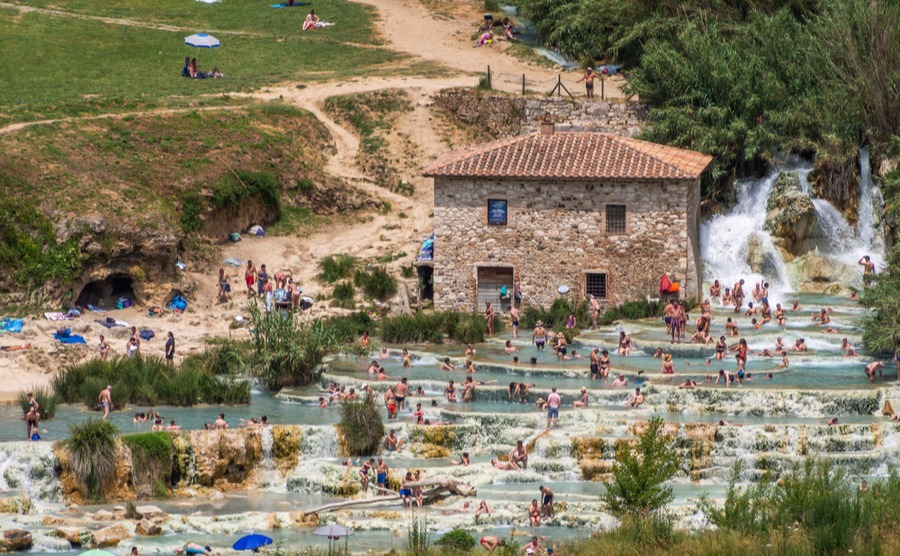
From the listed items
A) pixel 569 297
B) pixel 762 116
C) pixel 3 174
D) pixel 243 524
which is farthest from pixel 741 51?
pixel 243 524

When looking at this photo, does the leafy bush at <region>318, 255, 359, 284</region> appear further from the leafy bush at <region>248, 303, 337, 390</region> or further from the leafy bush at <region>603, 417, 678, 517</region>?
the leafy bush at <region>603, 417, 678, 517</region>

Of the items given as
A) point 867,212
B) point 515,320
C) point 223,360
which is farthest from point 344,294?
point 867,212

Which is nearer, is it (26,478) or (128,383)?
(26,478)

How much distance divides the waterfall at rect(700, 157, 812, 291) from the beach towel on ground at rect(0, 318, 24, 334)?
2342 cm

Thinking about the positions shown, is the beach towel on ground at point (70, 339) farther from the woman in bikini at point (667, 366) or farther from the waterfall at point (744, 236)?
the waterfall at point (744, 236)

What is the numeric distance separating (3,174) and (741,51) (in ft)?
90.5

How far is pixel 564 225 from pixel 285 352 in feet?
43.2

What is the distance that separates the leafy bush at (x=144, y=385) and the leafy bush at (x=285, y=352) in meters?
1.40

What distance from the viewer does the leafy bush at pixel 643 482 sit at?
137 feet

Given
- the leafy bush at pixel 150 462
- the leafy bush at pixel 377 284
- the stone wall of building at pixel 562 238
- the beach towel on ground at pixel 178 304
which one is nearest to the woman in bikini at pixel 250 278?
the beach towel on ground at pixel 178 304

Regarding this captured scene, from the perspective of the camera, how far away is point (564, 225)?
2525 inches

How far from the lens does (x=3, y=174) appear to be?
64.6 meters

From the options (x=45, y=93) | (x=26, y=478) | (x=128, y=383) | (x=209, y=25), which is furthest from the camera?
(x=209, y=25)

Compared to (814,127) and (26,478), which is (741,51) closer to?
(814,127)
